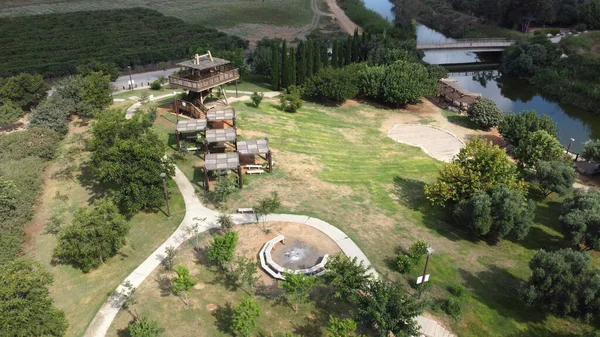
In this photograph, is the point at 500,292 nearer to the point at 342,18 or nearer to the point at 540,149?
the point at 540,149

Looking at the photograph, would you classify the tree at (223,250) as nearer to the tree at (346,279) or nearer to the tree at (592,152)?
the tree at (346,279)

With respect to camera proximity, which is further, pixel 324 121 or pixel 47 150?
pixel 324 121

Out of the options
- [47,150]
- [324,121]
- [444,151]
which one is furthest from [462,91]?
[47,150]

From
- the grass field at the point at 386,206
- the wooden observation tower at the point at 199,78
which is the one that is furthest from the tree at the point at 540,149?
the wooden observation tower at the point at 199,78

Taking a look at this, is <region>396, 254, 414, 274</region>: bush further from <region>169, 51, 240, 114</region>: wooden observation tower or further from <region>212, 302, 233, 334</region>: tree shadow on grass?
<region>169, 51, 240, 114</region>: wooden observation tower

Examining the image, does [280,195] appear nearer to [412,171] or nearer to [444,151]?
[412,171]

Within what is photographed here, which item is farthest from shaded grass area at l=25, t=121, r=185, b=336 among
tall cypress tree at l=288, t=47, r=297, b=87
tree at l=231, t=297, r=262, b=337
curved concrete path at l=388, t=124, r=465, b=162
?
tall cypress tree at l=288, t=47, r=297, b=87

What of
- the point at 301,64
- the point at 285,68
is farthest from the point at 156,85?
the point at 301,64
